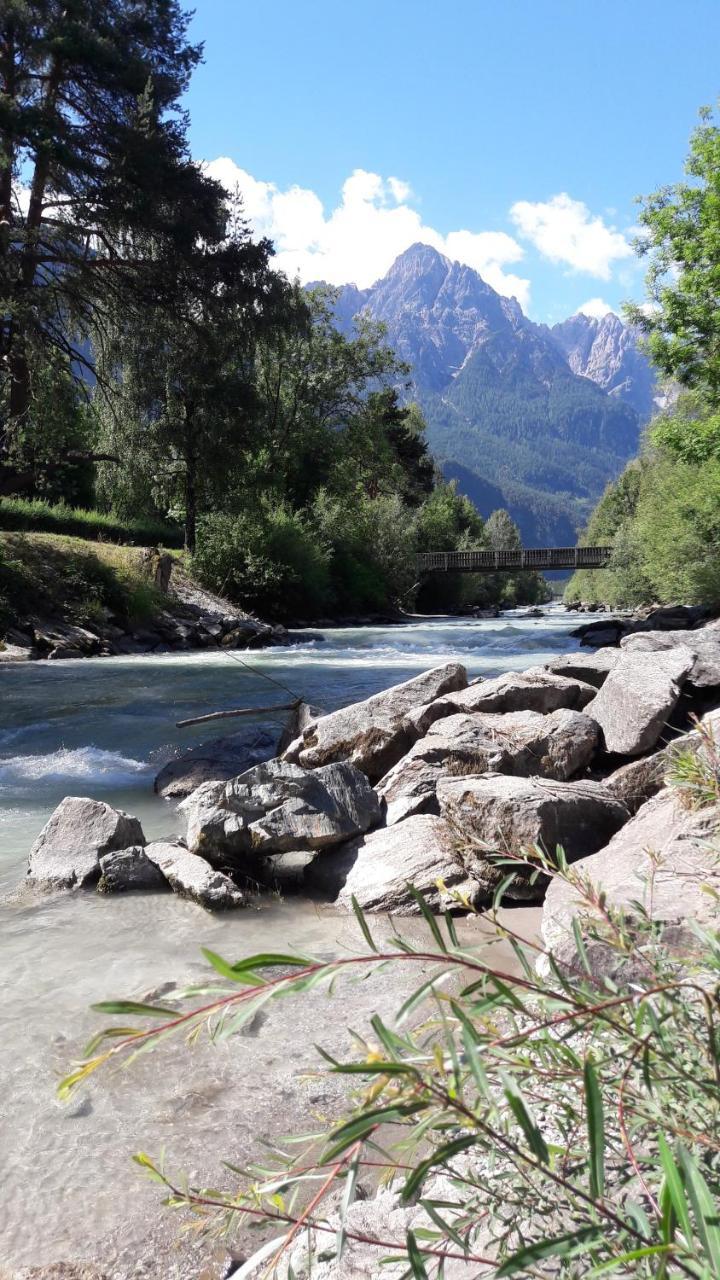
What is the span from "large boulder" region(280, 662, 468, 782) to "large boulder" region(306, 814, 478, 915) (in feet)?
5.28

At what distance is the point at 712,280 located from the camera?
20.3 metres

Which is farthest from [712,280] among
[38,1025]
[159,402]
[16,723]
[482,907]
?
[38,1025]

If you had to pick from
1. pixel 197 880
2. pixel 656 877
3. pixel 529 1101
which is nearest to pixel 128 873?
pixel 197 880

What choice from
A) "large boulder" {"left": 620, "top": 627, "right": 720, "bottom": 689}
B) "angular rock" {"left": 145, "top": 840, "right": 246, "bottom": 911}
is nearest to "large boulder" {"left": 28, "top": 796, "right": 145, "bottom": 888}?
"angular rock" {"left": 145, "top": 840, "right": 246, "bottom": 911}

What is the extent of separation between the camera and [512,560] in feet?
169

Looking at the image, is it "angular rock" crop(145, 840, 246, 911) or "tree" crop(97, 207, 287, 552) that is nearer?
"angular rock" crop(145, 840, 246, 911)

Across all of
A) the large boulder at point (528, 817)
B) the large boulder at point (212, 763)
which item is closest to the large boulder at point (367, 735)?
the large boulder at point (212, 763)

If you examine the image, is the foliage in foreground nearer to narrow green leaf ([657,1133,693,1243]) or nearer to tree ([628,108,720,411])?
narrow green leaf ([657,1133,693,1243])

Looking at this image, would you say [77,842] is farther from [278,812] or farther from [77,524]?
[77,524]

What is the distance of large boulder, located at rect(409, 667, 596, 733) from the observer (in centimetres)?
781

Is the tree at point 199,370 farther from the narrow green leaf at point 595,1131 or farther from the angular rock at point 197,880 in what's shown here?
the narrow green leaf at point 595,1131

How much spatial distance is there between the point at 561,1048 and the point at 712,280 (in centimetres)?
2277

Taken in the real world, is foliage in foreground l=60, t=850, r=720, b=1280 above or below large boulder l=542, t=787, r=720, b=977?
above

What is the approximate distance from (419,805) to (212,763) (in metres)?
2.85
